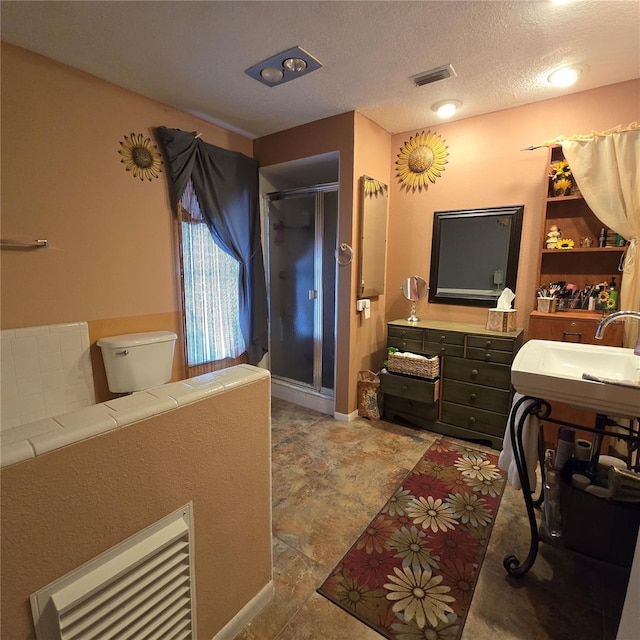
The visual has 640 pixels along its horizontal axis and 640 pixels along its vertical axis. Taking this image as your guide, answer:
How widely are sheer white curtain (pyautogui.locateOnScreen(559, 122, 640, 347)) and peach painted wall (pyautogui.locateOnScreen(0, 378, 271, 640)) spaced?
231 centimetres

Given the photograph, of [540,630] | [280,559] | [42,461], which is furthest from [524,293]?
[42,461]

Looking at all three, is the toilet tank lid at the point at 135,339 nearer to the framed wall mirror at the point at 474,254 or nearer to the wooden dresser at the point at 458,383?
the wooden dresser at the point at 458,383

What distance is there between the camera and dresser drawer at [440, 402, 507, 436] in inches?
94.2

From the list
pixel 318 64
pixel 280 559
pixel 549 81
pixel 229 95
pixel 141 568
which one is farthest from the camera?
pixel 229 95

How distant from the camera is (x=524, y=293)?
2578mm

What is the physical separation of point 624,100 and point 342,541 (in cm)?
313

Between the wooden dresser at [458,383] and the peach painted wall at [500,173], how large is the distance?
399mm

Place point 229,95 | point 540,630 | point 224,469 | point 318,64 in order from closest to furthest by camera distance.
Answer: point 224,469
point 540,630
point 318,64
point 229,95

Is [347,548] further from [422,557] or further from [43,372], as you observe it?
[43,372]

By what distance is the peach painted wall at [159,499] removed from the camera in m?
0.66

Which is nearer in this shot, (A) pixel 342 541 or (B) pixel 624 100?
(A) pixel 342 541

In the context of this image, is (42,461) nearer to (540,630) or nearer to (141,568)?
(141,568)

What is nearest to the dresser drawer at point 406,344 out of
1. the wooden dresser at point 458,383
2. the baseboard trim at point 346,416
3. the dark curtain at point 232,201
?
the wooden dresser at point 458,383

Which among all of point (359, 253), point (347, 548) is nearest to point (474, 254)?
point (359, 253)
